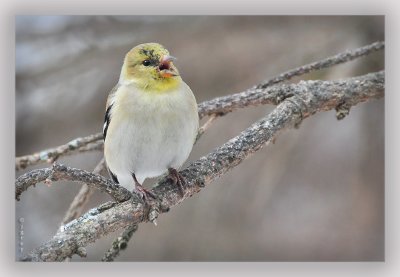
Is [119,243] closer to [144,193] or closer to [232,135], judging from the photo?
[144,193]

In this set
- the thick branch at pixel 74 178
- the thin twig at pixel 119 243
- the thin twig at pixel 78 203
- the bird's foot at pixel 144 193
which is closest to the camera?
the thick branch at pixel 74 178

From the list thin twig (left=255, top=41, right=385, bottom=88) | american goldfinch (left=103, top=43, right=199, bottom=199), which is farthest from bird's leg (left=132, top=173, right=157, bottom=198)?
thin twig (left=255, top=41, right=385, bottom=88)

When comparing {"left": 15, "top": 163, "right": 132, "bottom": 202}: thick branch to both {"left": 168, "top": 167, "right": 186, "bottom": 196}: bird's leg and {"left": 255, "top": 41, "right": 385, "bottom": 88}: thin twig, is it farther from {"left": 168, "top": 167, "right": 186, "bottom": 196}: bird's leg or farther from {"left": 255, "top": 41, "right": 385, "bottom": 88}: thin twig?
{"left": 255, "top": 41, "right": 385, "bottom": 88}: thin twig

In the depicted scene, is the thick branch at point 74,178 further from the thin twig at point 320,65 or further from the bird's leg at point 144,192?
the thin twig at point 320,65

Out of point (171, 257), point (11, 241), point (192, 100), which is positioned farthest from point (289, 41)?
point (11, 241)

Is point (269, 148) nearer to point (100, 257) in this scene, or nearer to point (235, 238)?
point (235, 238)

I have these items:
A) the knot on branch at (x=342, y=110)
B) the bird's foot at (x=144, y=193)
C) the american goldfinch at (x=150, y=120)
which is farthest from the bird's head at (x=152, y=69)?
the knot on branch at (x=342, y=110)

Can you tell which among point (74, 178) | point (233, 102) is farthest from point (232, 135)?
point (74, 178)
